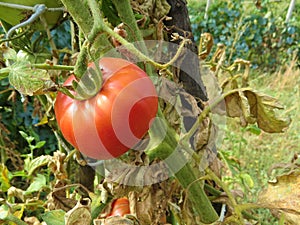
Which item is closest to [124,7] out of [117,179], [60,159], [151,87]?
[151,87]

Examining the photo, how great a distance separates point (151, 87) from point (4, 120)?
2072 millimetres

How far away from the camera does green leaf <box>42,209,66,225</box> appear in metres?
0.62

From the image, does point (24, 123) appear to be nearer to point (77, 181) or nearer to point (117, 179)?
point (77, 181)

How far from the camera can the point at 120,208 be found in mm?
767

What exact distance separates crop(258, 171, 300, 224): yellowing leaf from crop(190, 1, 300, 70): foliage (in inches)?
152

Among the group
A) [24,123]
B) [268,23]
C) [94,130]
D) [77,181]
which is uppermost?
[94,130]

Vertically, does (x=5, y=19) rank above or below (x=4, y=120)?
above

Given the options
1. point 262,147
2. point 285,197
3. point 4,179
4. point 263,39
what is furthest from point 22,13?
point 263,39

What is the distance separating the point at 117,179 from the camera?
65cm

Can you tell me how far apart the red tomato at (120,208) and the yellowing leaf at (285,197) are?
0.22 metres

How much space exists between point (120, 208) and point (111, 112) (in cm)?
33

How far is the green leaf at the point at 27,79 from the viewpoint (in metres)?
0.47

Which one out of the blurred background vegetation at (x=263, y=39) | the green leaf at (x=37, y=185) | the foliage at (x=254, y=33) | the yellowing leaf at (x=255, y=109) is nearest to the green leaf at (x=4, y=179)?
the green leaf at (x=37, y=185)

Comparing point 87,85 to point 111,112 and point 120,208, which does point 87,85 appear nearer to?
point 111,112
